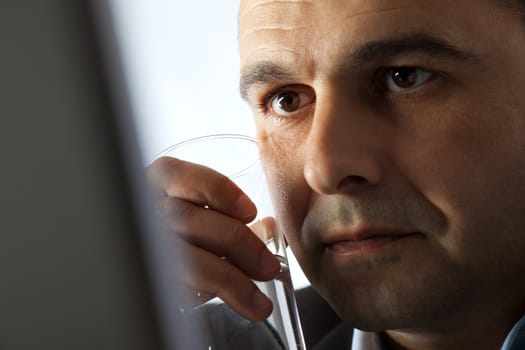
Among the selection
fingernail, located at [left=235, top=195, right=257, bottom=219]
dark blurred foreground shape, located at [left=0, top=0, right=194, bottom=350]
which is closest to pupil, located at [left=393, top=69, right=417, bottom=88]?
fingernail, located at [left=235, top=195, right=257, bottom=219]

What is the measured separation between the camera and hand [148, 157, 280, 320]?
0.80 metres

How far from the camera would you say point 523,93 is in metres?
1.06

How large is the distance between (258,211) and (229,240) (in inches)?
2.3

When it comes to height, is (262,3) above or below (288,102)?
above

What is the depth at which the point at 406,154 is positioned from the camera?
3.30ft

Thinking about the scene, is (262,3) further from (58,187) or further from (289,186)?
(58,187)

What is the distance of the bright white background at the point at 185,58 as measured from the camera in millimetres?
1710

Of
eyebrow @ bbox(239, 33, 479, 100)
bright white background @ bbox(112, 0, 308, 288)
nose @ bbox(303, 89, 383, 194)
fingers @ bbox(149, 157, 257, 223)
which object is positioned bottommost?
fingers @ bbox(149, 157, 257, 223)

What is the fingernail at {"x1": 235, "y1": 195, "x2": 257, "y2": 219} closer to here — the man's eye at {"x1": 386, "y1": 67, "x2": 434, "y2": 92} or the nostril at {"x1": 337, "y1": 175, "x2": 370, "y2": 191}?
the nostril at {"x1": 337, "y1": 175, "x2": 370, "y2": 191}

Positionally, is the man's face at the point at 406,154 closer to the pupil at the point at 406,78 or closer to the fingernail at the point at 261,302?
the pupil at the point at 406,78

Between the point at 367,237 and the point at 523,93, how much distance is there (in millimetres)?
341

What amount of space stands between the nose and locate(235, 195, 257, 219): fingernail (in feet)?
0.42

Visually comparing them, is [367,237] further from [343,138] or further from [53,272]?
[53,272]

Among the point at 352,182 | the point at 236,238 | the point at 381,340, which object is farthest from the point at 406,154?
the point at 381,340
